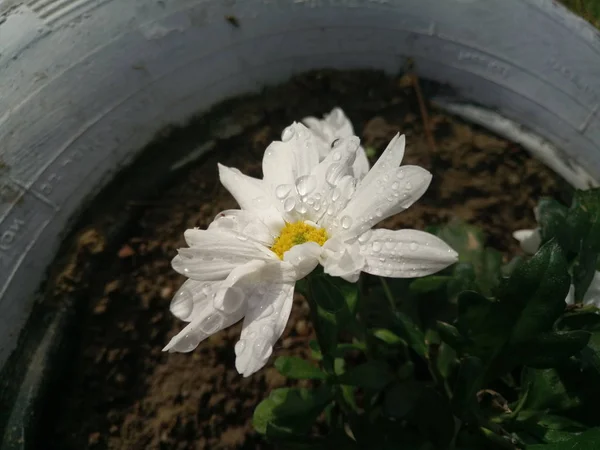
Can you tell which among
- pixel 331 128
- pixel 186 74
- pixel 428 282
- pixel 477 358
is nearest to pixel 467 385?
pixel 477 358

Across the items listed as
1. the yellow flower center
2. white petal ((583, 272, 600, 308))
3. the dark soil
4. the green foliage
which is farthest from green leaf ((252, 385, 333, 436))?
white petal ((583, 272, 600, 308))

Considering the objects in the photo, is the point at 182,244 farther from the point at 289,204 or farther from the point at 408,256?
the point at 408,256

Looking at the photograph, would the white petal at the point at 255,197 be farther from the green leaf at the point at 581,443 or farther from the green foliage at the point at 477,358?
the green leaf at the point at 581,443

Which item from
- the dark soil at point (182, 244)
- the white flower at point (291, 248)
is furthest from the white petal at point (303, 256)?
the dark soil at point (182, 244)

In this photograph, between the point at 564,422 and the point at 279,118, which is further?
the point at 279,118

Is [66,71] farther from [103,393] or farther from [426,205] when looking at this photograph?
[426,205]

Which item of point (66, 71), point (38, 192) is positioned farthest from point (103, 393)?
point (66, 71)
